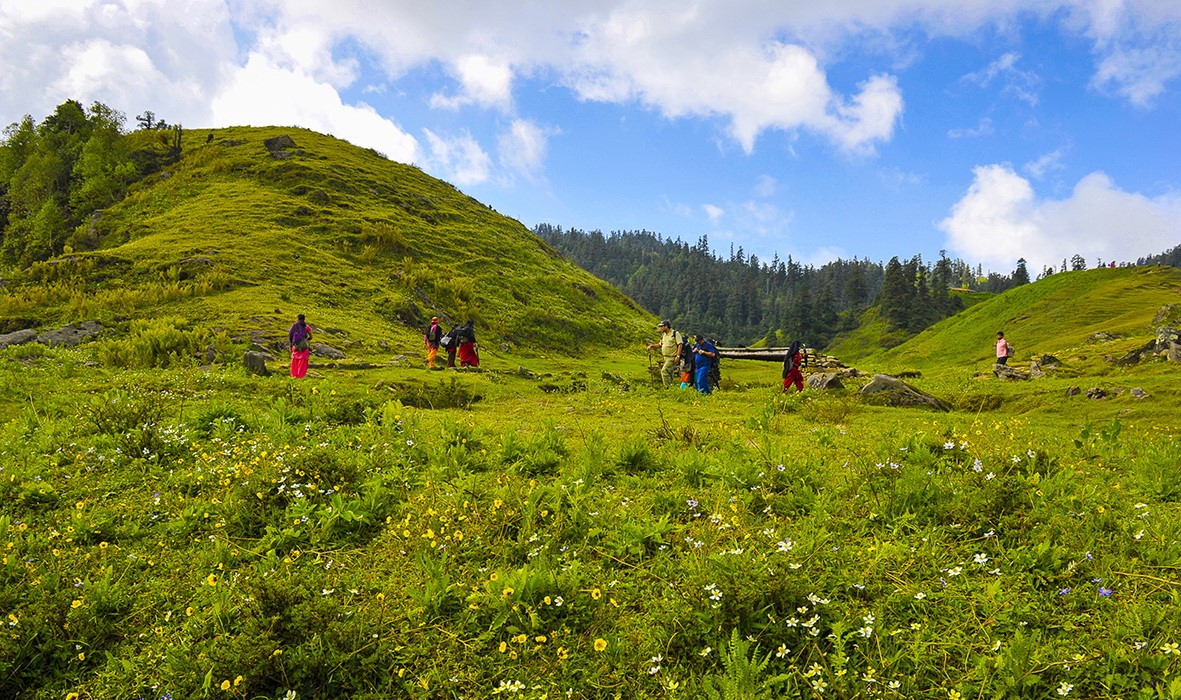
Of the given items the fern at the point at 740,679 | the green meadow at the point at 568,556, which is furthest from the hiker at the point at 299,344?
the fern at the point at 740,679

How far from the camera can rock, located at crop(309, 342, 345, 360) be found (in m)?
25.2

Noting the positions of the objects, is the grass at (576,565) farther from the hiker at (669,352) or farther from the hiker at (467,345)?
the hiker at (467,345)

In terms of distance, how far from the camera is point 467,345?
24.3m

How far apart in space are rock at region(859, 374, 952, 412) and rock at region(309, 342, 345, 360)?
68.0 feet

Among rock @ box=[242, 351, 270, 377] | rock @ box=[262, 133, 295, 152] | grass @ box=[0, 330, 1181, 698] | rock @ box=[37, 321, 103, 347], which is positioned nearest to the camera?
grass @ box=[0, 330, 1181, 698]

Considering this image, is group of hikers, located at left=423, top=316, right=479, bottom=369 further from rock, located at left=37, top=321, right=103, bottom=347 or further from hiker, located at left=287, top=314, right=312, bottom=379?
rock, located at left=37, top=321, right=103, bottom=347

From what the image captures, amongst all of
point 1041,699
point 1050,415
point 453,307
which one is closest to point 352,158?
point 453,307

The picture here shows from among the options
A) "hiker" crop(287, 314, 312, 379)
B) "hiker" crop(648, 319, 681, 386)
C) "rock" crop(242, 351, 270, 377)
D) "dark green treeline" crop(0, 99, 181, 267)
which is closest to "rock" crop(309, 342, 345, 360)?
"hiker" crop(287, 314, 312, 379)

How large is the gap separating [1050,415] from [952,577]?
38.1ft

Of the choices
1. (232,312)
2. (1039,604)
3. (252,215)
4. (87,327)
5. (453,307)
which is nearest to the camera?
(1039,604)

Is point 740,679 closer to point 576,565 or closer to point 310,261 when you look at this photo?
point 576,565

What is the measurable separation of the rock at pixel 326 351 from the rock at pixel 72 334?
8.64 meters

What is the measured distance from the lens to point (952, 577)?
4629 mm

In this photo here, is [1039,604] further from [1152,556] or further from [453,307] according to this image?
[453,307]
